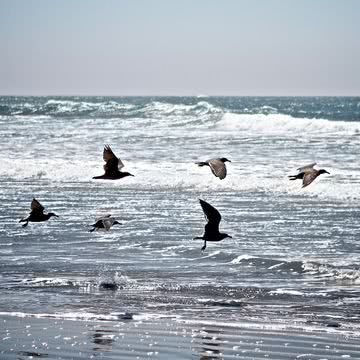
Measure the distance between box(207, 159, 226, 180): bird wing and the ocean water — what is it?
143 cm

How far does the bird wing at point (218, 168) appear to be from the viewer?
33.2 feet

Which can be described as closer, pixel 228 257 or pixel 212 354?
pixel 212 354

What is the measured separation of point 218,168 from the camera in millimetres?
10367

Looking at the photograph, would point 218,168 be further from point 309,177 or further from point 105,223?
point 105,223

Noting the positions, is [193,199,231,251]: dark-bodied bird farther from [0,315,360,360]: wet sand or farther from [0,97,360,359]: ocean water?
[0,315,360,360]: wet sand

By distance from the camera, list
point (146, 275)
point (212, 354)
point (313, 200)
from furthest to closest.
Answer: point (313, 200), point (146, 275), point (212, 354)

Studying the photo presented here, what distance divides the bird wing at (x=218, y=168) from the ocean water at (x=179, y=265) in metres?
1.43

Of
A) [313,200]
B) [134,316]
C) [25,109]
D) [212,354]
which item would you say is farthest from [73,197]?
[25,109]

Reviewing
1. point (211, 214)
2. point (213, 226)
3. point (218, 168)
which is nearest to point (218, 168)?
point (218, 168)

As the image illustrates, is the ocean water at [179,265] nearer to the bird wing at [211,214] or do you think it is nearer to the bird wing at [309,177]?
the bird wing at [211,214]

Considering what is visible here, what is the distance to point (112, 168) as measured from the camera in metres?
11.8

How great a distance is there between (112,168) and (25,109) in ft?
213

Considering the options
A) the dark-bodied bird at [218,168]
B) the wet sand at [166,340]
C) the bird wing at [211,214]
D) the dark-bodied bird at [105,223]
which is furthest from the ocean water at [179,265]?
the dark-bodied bird at [218,168]

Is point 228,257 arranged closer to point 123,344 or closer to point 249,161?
point 123,344
